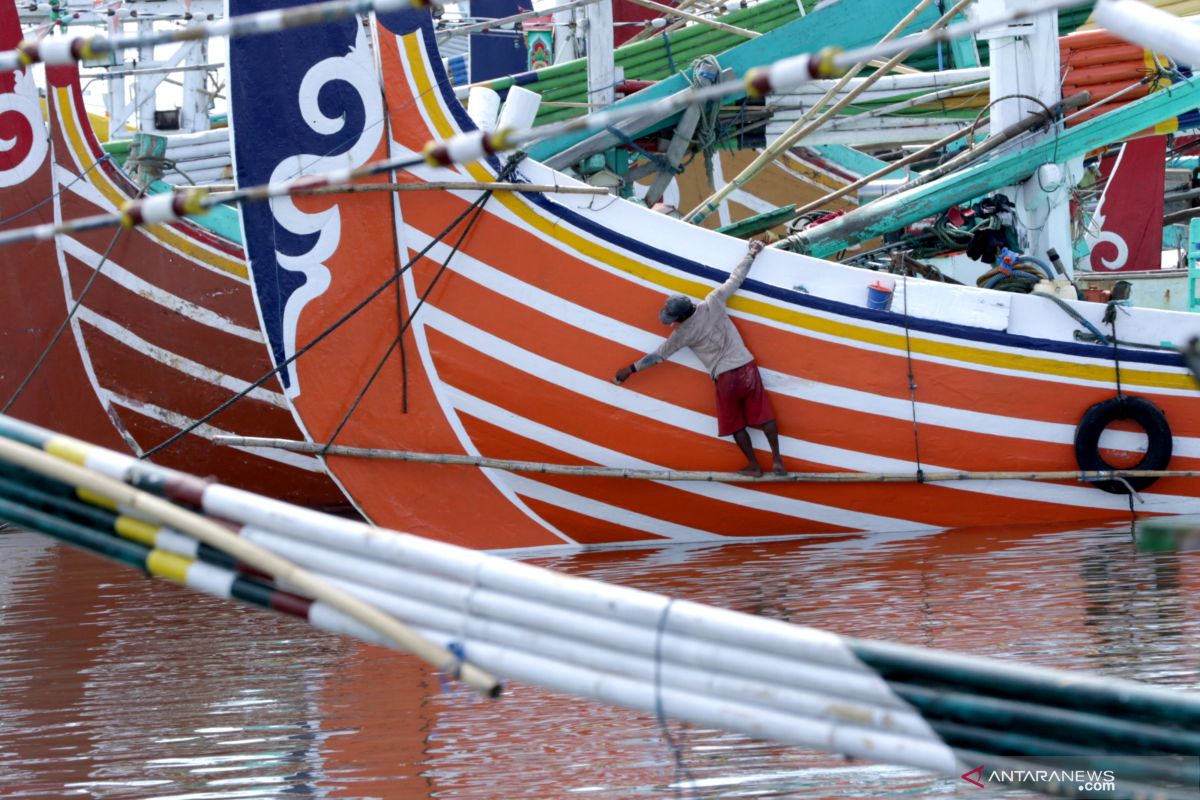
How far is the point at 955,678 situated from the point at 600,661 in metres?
0.74

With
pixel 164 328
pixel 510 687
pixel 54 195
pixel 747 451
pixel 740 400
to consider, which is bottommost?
pixel 510 687

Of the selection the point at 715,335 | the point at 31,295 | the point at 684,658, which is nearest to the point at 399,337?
the point at 715,335

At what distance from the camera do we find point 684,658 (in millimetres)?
3068

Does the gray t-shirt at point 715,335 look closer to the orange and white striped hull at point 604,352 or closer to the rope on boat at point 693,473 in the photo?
the orange and white striped hull at point 604,352

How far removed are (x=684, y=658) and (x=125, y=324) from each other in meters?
10.2

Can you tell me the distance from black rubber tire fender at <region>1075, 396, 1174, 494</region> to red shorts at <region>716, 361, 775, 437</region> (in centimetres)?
188

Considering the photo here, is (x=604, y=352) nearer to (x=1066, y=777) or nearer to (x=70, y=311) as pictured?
(x=70, y=311)

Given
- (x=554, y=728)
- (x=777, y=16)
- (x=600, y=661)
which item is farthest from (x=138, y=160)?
(x=600, y=661)

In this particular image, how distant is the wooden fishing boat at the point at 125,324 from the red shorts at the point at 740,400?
480 centimetres

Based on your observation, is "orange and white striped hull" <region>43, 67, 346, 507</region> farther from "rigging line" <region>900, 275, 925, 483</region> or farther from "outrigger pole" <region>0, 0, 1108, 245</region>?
"outrigger pole" <region>0, 0, 1108, 245</region>

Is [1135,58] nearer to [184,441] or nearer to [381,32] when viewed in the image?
[381,32]


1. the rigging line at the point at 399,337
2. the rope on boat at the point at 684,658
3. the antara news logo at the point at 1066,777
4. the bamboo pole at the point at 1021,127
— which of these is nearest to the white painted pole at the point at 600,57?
the bamboo pole at the point at 1021,127

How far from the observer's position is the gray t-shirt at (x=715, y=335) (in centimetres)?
866

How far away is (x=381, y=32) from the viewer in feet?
28.7
